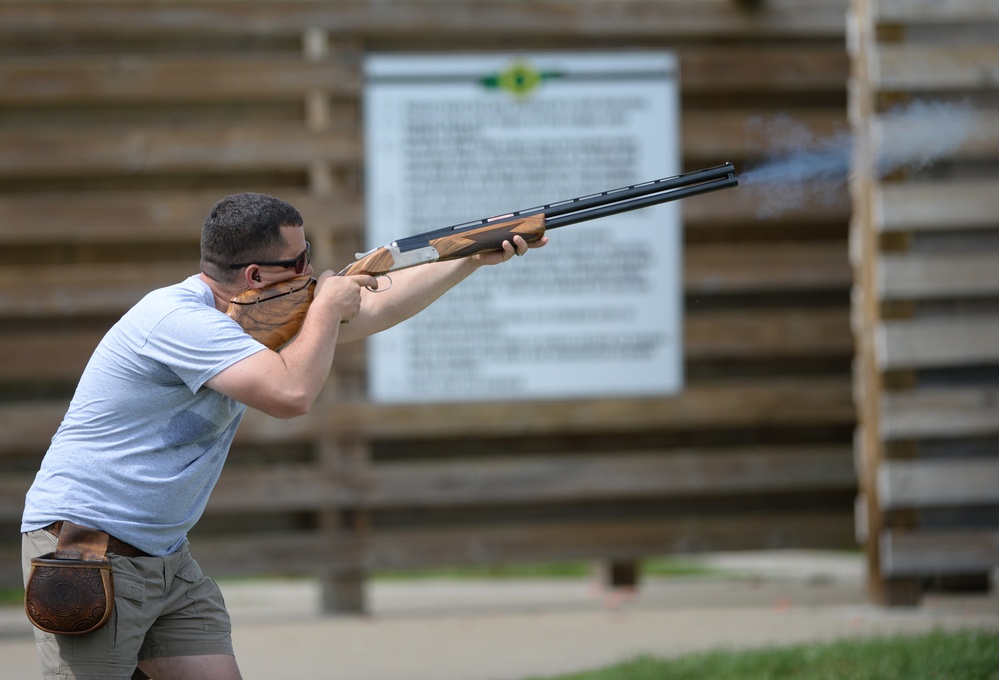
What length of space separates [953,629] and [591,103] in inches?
136

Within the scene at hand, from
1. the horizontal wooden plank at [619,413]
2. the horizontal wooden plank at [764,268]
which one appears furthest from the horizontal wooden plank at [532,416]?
the horizontal wooden plank at [764,268]

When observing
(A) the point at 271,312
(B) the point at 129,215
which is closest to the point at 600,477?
(B) the point at 129,215

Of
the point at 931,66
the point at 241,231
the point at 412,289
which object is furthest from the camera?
the point at 931,66

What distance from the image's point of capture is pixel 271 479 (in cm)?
714

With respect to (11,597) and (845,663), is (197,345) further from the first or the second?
(11,597)

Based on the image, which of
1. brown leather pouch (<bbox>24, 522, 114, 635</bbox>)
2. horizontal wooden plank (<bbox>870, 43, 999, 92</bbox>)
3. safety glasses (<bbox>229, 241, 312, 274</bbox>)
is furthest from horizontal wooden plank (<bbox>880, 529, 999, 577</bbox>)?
brown leather pouch (<bbox>24, 522, 114, 635</bbox>)

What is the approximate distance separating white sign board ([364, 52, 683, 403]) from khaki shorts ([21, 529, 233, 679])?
12.0ft

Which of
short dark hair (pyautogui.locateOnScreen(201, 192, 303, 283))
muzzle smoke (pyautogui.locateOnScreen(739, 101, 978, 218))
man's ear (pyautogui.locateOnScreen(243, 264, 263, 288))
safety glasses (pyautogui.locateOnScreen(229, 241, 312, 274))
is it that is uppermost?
muzzle smoke (pyautogui.locateOnScreen(739, 101, 978, 218))

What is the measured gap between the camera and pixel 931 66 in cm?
694

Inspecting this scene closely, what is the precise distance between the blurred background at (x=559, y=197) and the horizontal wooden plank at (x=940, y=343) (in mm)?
14

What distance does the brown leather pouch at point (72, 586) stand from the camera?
10.5ft

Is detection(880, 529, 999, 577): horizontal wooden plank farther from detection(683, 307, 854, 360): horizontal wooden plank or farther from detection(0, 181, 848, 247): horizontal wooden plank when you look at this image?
detection(0, 181, 848, 247): horizontal wooden plank

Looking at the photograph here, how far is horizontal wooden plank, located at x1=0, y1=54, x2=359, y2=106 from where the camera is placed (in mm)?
7102

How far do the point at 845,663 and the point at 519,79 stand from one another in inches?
150
